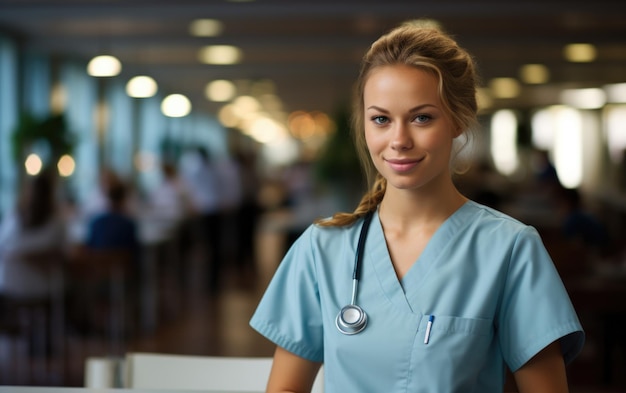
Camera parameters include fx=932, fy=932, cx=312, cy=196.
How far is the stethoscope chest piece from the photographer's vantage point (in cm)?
125

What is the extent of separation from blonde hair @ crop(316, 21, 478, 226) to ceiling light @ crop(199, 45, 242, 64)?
8260 mm

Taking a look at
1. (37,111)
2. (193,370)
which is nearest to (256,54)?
(37,111)

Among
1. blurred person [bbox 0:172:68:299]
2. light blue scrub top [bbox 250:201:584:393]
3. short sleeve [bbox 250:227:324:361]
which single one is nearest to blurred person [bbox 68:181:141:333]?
blurred person [bbox 0:172:68:299]

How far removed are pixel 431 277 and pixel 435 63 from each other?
288mm

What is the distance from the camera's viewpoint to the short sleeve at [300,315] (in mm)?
1343

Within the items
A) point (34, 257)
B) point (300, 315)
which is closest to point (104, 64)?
point (34, 257)

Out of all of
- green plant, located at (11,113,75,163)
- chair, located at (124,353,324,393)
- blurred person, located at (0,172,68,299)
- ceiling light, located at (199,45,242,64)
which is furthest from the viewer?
ceiling light, located at (199,45,242,64)

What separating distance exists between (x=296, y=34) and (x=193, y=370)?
754 cm

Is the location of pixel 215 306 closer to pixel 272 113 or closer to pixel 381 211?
pixel 381 211

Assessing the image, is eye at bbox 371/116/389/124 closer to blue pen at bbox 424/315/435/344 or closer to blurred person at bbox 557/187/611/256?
blue pen at bbox 424/315/435/344

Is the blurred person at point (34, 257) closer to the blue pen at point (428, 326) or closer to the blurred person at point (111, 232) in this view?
the blurred person at point (111, 232)

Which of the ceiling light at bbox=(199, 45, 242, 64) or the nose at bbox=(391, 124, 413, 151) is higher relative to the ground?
the ceiling light at bbox=(199, 45, 242, 64)

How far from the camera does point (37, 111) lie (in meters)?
9.81

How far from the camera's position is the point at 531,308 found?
1.23 m
